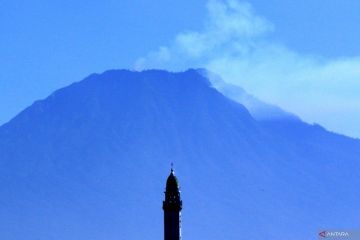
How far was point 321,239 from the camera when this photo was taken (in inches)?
4579

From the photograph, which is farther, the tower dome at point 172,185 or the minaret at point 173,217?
the tower dome at point 172,185

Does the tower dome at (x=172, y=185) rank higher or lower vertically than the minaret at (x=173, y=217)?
higher

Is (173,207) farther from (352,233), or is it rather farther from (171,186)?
(352,233)

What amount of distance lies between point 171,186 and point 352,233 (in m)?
30.1

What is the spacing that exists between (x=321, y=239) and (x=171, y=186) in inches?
969

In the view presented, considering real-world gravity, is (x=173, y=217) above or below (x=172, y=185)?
below

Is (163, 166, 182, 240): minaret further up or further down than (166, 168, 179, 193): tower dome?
further down

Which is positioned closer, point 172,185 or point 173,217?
point 173,217

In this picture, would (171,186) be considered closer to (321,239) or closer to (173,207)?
(173,207)

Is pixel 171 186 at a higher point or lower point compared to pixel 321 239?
higher

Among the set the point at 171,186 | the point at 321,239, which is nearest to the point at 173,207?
the point at 171,186

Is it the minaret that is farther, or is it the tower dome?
the tower dome

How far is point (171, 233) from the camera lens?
397 feet

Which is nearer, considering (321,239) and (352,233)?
(321,239)
